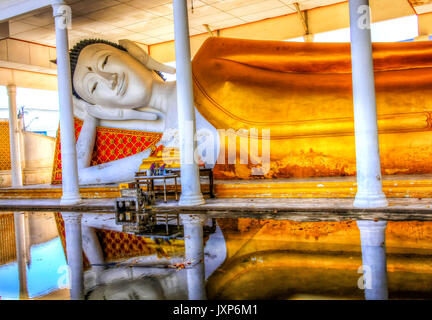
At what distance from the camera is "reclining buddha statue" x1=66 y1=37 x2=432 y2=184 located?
484 centimetres

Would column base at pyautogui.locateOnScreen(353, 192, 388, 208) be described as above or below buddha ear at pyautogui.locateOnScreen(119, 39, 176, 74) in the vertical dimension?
below

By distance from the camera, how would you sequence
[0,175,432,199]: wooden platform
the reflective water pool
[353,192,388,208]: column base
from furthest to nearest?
[0,175,432,199]: wooden platform → [353,192,388,208]: column base → the reflective water pool

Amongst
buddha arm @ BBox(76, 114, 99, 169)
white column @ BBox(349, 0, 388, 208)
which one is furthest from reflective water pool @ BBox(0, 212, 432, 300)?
buddha arm @ BBox(76, 114, 99, 169)

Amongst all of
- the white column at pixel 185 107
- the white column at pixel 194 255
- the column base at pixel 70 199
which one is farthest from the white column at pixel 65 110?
the white column at pixel 194 255

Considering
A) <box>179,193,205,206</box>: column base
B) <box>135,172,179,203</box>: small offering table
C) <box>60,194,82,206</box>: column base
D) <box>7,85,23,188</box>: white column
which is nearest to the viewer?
<box>179,193,205,206</box>: column base

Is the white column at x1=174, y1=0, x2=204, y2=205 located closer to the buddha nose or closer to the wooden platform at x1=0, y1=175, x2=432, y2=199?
the wooden platform at x1=0, y1=175, x2=432, y2=199

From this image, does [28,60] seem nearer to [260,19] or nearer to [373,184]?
[260,19]

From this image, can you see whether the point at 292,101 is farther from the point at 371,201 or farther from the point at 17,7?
the point at 17,7

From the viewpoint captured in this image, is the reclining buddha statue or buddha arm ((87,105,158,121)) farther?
buddha arm ((87,105,158,121))

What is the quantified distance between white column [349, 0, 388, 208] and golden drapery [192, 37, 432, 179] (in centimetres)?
93

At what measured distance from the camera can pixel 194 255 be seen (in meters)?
2.77

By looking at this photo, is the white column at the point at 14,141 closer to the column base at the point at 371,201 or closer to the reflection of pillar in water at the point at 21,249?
the reflection of pillar in water at the point at 21,249

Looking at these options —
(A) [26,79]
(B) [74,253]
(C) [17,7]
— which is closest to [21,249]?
(B) [74,253]

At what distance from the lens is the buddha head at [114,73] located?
6754 mm
